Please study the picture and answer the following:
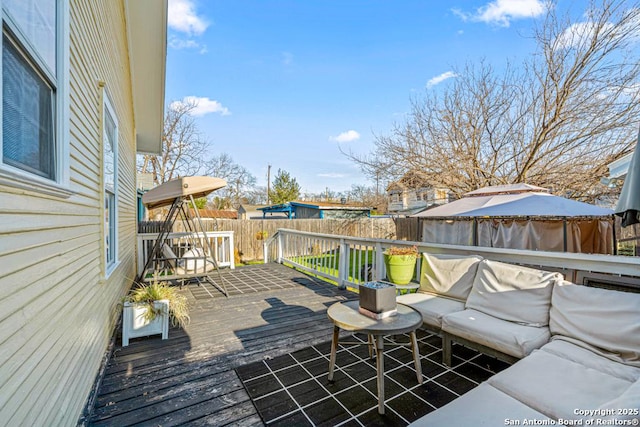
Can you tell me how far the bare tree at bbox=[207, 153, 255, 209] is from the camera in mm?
21473

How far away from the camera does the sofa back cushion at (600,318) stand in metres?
2.07

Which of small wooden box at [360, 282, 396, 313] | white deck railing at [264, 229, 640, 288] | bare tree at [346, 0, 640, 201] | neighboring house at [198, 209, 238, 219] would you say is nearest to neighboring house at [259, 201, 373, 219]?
neighboring house at [198, 209, 238, 219]

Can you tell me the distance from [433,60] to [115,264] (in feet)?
31.1

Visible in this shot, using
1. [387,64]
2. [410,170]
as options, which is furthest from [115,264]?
[387,64]

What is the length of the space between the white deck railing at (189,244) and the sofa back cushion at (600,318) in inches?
222

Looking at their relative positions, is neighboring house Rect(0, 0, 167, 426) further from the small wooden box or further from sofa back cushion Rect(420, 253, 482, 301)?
sofa back cushion Rect(420, 253, 482, 301)

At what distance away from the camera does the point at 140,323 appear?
3355 mm

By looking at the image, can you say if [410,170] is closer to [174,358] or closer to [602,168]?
[602,168]

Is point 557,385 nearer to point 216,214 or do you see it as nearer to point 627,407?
point 627,407

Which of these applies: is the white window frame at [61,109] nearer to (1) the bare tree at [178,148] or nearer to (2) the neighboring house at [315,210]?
(1) the bare tree at [178,148]

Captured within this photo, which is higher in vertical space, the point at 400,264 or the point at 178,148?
the point at 178,148

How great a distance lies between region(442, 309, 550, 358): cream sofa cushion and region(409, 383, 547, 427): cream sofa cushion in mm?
801

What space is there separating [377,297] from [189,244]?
6.26 m

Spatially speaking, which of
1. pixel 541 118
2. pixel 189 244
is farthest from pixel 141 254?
pixel 541 118
